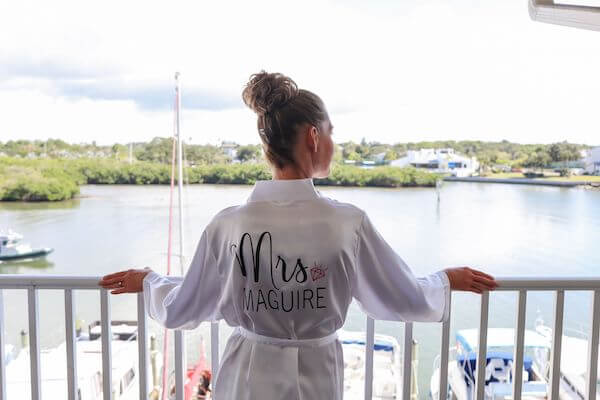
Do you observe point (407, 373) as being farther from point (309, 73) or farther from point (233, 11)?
point (309, 73)

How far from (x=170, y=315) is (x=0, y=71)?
442 inches

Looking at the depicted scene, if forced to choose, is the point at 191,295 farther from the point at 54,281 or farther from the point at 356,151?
the point at 356,151

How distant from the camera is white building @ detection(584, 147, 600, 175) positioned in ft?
13.5

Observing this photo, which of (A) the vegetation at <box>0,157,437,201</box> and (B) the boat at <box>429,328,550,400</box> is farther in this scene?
(B) the boat at <box>429,328,550,400</box>

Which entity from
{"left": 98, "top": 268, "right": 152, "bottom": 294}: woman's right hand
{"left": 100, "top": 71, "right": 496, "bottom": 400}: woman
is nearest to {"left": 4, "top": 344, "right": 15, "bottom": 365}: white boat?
{"left": 98, "top": 268, "right": 152, "bottom": 294}: woman's right hand

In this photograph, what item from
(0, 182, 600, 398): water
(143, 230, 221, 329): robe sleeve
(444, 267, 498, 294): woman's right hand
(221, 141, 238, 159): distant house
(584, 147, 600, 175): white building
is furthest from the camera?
(0, 182, 600, 398): water

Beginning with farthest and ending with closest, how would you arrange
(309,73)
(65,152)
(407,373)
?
1. (309,73)
2. (65,152)
3. (407,373)

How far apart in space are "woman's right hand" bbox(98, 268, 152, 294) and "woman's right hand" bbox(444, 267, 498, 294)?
0.69m

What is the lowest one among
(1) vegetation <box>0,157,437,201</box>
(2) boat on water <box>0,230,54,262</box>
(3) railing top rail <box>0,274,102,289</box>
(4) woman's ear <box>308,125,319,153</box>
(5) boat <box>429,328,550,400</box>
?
(5) boat <box>429,328,550,400</box>

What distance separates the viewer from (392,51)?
31.5 feet

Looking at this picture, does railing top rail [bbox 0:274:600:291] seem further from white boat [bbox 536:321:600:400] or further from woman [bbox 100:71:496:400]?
white boat [bbox 536:321:600:400]

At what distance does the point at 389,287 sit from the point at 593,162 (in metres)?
4.09

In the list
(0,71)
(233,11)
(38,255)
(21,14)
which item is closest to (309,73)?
(233,11)

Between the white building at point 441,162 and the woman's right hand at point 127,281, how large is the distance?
3.32 meters
